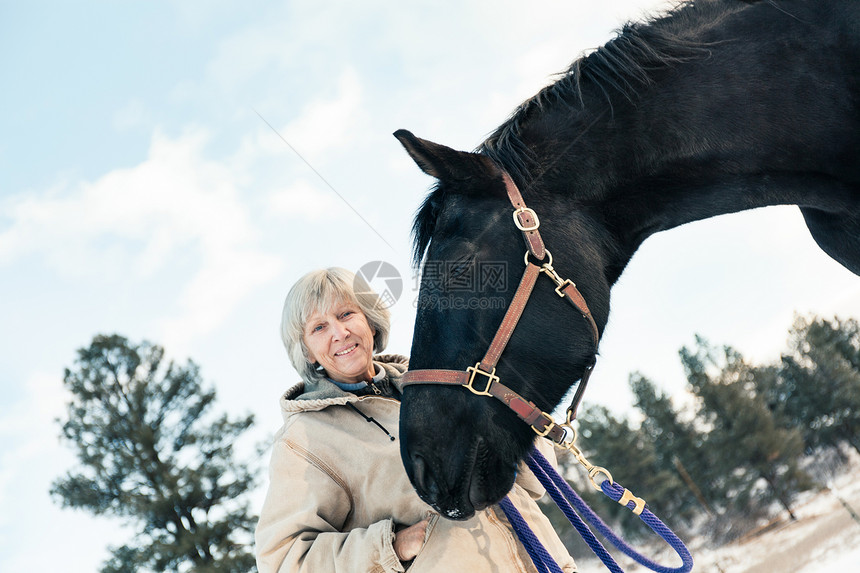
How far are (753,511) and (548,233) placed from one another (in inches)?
1552

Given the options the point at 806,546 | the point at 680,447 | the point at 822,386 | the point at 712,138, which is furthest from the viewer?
the point at 822,386

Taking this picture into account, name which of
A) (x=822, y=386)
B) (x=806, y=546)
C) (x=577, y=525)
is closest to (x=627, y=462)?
(x=806, y=546)

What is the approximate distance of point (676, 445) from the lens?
112 feet

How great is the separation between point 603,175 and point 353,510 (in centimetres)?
158

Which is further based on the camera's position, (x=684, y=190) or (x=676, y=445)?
(x=676, y=445)

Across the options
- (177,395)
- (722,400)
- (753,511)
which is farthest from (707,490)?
(177,395)

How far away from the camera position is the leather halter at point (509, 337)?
6.41 ft

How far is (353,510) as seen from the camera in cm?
226

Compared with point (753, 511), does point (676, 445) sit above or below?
above

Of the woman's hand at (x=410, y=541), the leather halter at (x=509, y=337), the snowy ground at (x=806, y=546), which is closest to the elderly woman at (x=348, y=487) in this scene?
the woman's hand at (x=410, y=541)

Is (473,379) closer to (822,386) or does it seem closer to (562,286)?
(562,286)

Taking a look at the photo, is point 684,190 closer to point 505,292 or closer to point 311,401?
point 505,292

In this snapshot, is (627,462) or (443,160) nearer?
(443,160)

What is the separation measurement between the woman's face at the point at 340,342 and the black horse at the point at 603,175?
0.49 m
